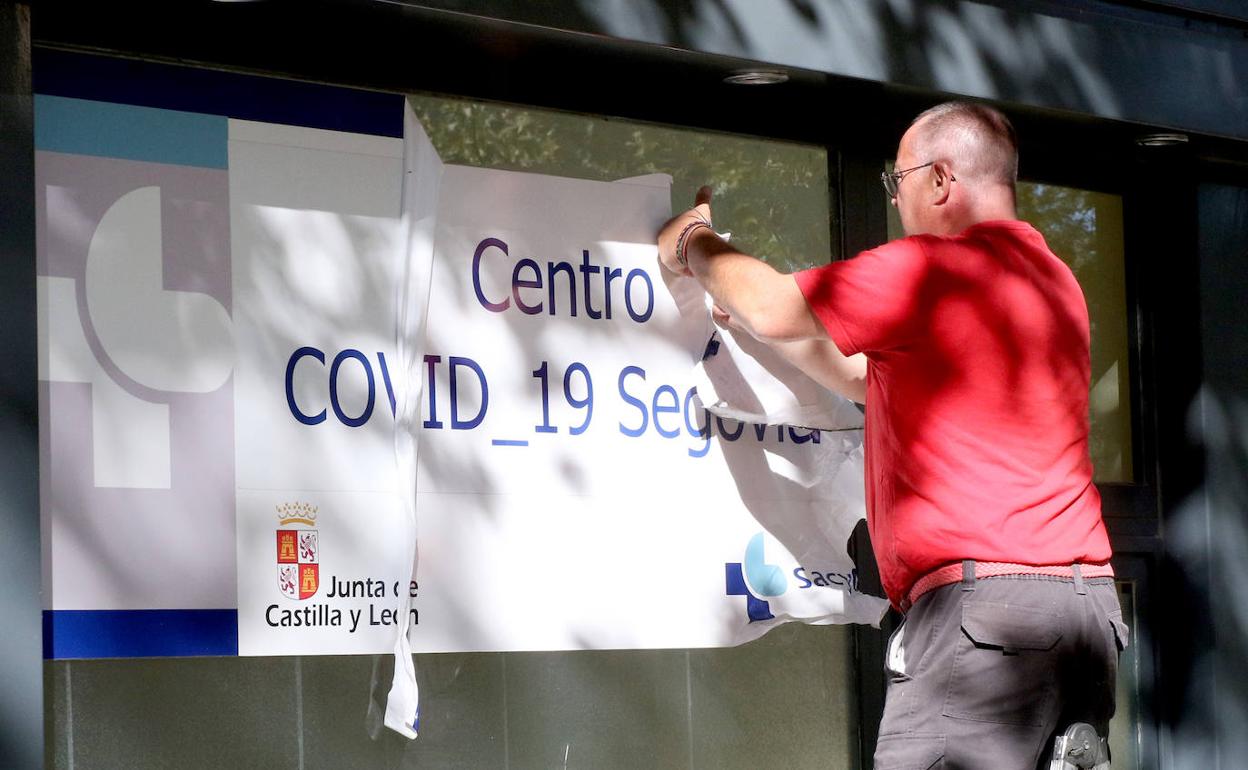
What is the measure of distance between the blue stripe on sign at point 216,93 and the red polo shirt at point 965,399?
99 cm

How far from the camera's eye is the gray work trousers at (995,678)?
288cm

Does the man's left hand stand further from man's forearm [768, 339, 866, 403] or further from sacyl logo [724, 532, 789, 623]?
sacyl logo [724, 532, 789, 623]

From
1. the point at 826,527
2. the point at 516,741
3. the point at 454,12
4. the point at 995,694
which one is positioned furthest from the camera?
the point at 826,527

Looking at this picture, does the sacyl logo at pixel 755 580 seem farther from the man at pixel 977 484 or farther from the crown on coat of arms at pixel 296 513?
the crown on coat of arms at pixel 296 513

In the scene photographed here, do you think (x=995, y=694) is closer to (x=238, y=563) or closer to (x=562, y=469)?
(x=562, y=469)

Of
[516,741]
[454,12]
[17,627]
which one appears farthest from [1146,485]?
[17,627]

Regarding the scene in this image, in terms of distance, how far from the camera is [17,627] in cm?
264

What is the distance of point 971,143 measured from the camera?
327 centimetres

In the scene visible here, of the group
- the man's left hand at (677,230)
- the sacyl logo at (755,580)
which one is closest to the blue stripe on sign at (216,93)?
the man's left hand at (677,230)

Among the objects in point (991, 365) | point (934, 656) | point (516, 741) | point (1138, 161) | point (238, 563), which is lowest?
point (516, 741)

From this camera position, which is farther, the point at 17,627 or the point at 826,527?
the point at 826,527

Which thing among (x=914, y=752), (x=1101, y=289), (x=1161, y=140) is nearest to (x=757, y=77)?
(x=1161, y=140)

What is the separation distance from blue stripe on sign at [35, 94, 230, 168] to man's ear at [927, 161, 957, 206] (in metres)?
1.43

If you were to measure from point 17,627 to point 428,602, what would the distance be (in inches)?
34.6
